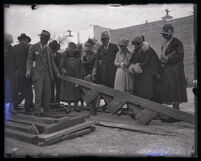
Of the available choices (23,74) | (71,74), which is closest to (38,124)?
(23,74)

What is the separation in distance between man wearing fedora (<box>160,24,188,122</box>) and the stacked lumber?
209cm

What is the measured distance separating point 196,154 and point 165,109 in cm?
125

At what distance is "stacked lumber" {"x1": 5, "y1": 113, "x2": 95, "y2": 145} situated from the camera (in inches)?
167

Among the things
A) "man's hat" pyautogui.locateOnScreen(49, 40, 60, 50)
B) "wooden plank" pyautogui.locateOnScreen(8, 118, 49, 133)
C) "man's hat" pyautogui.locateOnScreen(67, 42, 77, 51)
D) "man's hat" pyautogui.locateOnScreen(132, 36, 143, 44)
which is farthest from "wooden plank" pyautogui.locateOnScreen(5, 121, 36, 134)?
"man's hat" pyautogui.locateOnScreen(132, 36, 143, 44)

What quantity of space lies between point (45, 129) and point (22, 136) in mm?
418

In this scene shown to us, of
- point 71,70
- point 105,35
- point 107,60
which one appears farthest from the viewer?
point 71,70

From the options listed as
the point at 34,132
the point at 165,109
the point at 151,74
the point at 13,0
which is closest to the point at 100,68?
the point at 151,74

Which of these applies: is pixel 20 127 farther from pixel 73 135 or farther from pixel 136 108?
pixel 136 108

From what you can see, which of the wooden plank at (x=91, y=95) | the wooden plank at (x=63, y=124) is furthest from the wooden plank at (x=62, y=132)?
the wooden plank at (x=91, y=95)

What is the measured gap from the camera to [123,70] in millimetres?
6332

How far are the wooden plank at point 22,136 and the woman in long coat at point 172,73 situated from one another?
3264 mm

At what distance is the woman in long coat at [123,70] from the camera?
6.24 meters

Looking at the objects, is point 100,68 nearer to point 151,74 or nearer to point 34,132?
point 151,74

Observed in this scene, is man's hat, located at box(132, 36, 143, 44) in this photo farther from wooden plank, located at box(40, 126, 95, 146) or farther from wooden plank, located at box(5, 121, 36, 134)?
wooden plank, located at box(5, 121, 36, 134)
